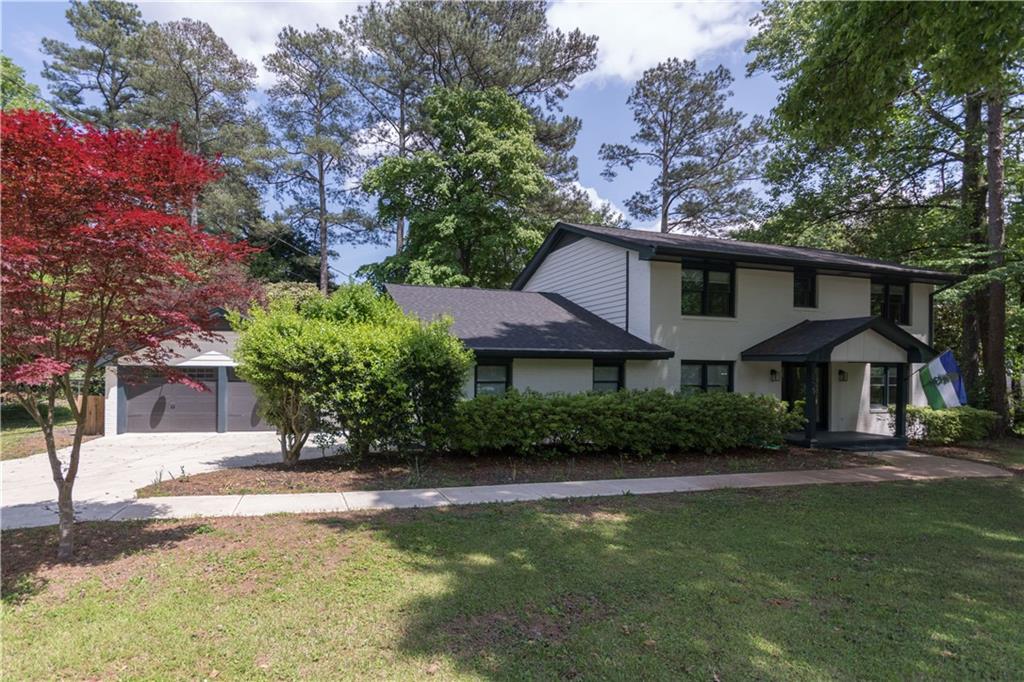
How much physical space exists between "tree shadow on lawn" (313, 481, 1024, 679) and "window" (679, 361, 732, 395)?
6.31 meters

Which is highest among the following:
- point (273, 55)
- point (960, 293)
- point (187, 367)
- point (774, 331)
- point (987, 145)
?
point (273, 55)

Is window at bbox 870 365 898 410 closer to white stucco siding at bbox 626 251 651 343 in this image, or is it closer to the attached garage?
white stucco siding at bbox 626 251 651 343

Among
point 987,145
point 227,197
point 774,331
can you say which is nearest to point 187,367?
point 227,197

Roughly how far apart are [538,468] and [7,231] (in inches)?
307

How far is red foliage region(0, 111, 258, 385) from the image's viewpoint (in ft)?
14.6

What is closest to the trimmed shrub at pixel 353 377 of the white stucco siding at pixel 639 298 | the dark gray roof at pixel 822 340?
the white stucco siding at pixel 639 298

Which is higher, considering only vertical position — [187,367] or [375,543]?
[187,367]

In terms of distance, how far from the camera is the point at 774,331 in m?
14.5

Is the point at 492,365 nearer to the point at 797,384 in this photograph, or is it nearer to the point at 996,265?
the point at 797,384

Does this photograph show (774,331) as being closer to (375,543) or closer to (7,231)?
(375,543)

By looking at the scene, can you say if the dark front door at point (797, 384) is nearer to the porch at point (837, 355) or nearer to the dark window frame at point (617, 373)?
the porch at point (837, 355)

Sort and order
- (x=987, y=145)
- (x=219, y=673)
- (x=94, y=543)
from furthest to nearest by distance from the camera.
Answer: (x=987, y=145) < (x=94, y=543) < (x=219, y=673)

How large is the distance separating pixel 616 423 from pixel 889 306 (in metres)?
11.2

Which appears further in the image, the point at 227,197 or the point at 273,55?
the point at 273,55
